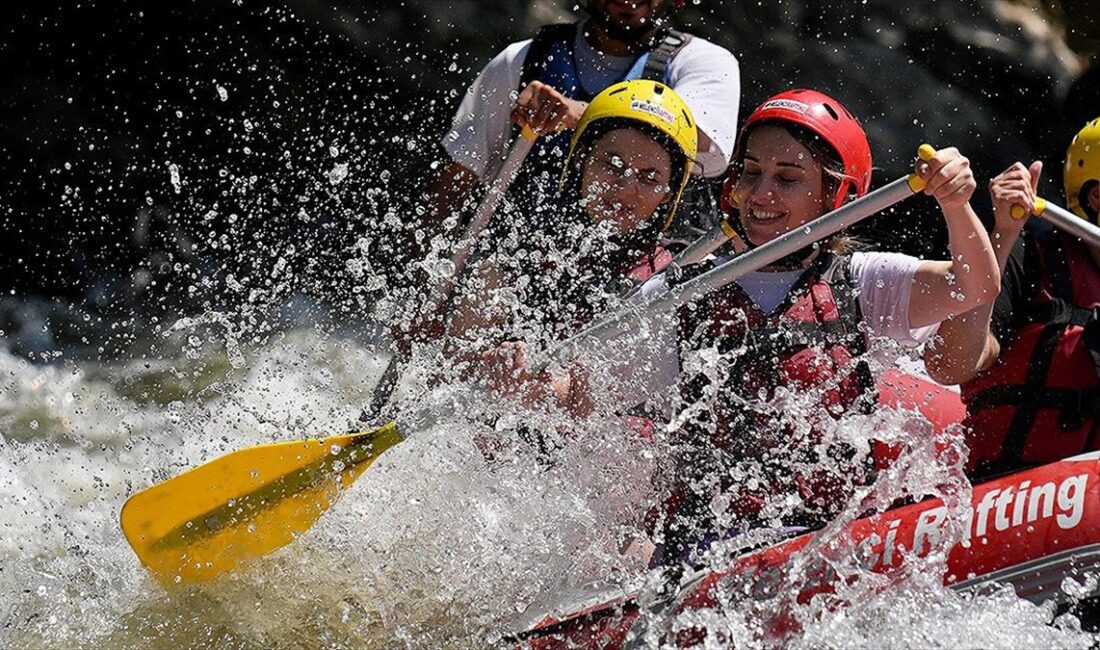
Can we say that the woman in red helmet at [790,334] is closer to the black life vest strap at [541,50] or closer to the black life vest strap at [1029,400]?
the black life vest strap at [1029,400]

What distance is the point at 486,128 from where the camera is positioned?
418 cm

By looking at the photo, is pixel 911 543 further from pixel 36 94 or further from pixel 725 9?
pixel 36 94

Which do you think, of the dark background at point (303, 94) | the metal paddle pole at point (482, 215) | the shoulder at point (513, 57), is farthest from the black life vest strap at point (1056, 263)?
the dark background at point (303, 94)

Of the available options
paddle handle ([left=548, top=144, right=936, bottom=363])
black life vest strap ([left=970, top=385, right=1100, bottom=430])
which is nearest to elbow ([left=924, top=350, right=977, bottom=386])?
black life vest strap ([left=970, top=385, right=1100, bottom=430])

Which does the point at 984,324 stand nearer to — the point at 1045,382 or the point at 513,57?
the point at 1045,382

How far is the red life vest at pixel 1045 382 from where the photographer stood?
10.6 feet

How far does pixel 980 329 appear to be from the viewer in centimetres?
306

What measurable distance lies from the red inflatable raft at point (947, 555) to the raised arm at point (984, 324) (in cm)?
32

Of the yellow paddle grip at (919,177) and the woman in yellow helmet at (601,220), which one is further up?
the yellow paddle grip at (919,177)

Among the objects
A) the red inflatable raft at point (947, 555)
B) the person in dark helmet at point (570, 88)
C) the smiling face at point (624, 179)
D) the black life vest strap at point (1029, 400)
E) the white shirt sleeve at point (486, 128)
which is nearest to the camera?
the red inflatable raft at point (947, 555)

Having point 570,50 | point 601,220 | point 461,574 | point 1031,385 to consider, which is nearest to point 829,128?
point 601,220

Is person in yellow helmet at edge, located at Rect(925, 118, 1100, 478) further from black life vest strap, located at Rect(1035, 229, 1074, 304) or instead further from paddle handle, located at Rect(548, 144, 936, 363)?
paddle handle, located at Rect(548, 144, 936, 363)

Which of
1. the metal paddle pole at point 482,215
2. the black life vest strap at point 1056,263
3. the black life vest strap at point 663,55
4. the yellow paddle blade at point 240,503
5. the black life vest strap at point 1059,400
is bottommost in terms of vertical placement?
the yellow paddle blade at point 240,503

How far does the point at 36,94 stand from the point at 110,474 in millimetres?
1959
